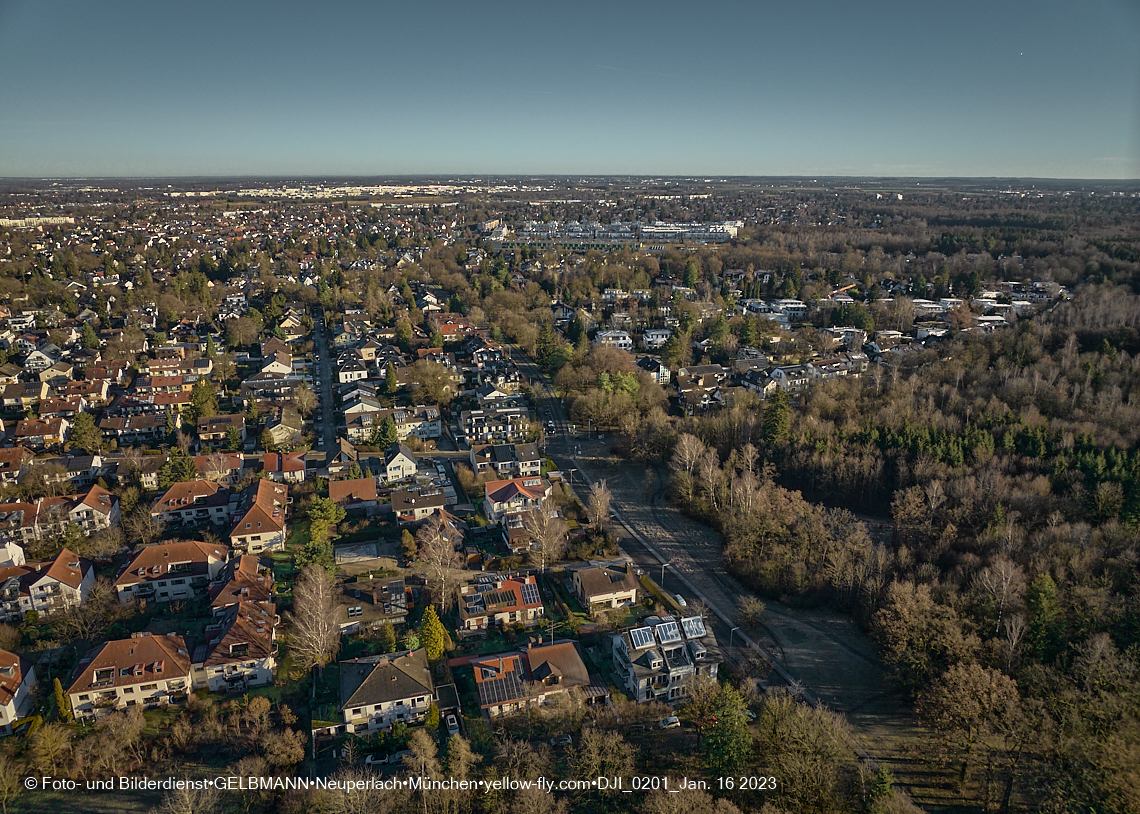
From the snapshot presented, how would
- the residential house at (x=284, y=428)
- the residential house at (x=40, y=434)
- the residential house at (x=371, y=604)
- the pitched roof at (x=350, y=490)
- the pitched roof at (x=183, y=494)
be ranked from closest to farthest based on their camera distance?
the residential house at (x=371, y=604) < the pitched roof at (x=183, y=494) < the pitched roof at (x=350, y=490) < the residential house at (x=40, y=434) < the residential house at (x=284, y=428)

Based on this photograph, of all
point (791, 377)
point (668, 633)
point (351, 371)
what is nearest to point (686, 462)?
point (668, 633)

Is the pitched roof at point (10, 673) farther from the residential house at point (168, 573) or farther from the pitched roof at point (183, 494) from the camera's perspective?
the pitched roof at point (183, 494)

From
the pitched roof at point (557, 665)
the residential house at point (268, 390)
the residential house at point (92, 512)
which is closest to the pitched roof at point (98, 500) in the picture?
the residential house at point (92, 512)

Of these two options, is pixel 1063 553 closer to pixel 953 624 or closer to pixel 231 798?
pixel 953 624

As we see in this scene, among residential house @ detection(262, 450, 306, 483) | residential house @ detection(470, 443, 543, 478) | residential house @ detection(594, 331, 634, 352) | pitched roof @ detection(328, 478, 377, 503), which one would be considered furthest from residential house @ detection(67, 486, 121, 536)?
residential house @ detection(594, 331, 634, 352)

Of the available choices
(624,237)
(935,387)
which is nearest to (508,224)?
(624,237)

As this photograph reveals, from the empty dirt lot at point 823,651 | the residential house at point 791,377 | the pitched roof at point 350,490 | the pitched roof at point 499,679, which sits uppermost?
the residential house at point 791,377
